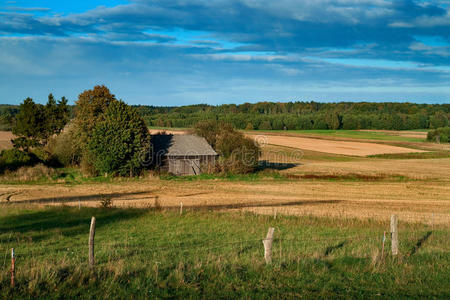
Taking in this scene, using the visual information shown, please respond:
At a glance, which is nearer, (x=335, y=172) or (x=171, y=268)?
(x=171, y=268)

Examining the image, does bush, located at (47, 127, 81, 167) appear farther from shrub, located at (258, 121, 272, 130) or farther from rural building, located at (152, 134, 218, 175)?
shrub, located at (258, 121, 272, 130)

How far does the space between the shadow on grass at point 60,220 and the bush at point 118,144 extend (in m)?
19.1

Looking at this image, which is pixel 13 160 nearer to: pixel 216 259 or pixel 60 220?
pixel 60 220

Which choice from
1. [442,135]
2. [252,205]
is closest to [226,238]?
[252,205]

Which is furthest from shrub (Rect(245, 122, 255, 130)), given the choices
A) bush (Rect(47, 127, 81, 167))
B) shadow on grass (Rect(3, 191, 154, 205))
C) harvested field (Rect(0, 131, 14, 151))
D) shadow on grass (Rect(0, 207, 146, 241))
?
shadow on grass (Rect(0, 207, 146, 241))

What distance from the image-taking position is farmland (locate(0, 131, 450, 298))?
9.08 meters

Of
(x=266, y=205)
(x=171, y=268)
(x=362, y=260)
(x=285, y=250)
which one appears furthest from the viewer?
→ (x=266, y=205)

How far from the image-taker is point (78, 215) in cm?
2138

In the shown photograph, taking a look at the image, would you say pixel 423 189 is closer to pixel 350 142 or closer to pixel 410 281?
pixel 410 281

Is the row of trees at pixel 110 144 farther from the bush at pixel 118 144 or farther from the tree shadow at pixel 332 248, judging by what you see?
the tree shadow at pixel 332 248

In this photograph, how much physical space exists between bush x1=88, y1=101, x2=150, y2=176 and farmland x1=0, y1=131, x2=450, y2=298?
1502 mm

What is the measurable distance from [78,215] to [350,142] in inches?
3061

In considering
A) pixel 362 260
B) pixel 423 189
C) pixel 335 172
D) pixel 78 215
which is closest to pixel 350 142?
pixel 335 172

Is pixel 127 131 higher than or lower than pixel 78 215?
higher
